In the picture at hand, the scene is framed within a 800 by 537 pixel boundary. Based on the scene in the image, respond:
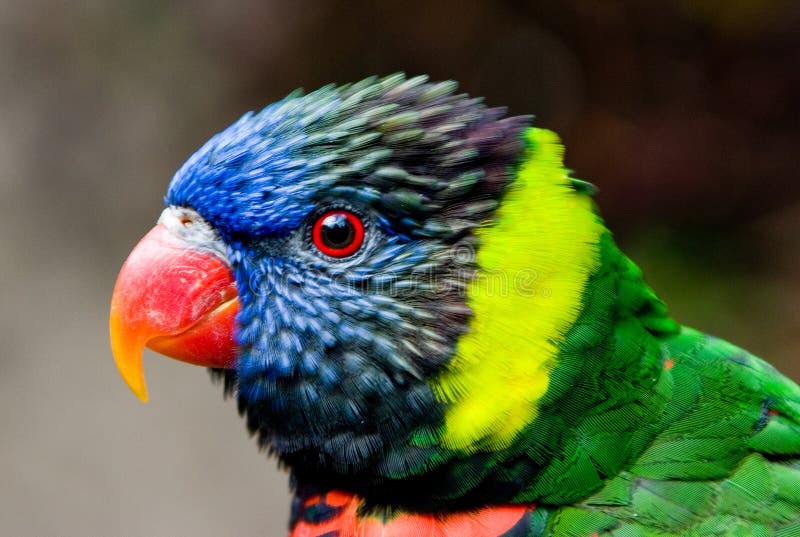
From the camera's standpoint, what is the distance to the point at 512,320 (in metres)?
1.77

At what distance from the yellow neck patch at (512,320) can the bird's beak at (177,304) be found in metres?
0.57

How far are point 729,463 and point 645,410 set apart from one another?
0.24 metres

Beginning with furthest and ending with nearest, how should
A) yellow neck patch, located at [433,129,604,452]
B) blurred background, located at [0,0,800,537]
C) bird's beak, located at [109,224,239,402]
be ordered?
blurred background, located at [0,0,800,537] → bird's beak, located at [109,224,239,402] → yellow neck patch, located at [433,129,604,452]

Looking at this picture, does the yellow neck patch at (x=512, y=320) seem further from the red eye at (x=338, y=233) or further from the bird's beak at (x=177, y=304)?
the bird's beak at (x=177, y=304)

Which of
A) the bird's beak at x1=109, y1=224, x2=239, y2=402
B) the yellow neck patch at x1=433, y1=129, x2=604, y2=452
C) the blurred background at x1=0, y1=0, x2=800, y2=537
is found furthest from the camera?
the blurred background at x1=0, y1=0, x2=800, y2=537

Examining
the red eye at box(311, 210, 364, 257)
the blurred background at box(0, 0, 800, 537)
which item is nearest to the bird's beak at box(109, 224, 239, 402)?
the red eye at box(311, 210, 364, 257)

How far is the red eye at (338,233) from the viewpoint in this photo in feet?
5.95

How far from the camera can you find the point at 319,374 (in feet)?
6.04

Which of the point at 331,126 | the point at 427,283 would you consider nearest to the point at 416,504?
the point at 427,283

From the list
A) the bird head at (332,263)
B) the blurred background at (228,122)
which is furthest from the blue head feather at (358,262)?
the blurred background at (228,122)

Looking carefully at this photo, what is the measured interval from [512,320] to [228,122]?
465 cm

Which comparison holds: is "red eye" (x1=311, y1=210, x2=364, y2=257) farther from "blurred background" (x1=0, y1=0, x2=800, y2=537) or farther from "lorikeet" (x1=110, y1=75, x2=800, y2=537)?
"blurred background" (x1=0, y1=0, x2=800, y2=537)

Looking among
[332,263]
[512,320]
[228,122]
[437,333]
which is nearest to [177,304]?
[332,263]

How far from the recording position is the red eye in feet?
5.95
